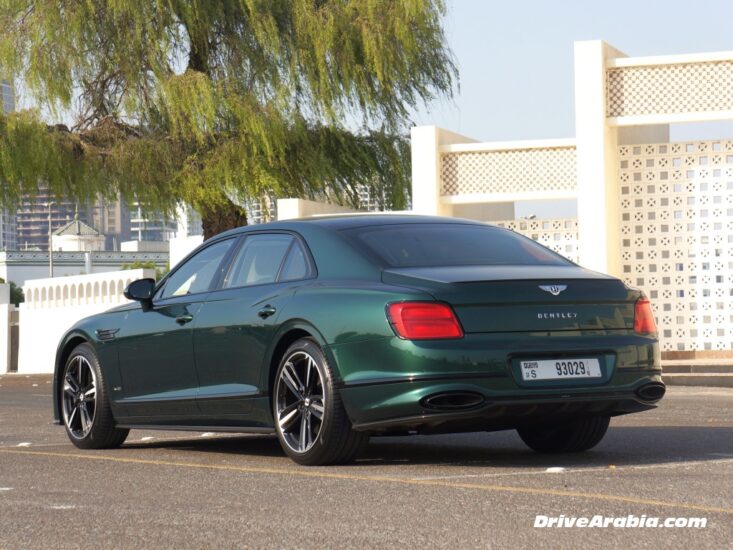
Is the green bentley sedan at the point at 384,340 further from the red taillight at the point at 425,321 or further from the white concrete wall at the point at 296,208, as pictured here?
the white concrete wall at the point at 296,208

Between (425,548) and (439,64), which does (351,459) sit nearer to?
(425,548)

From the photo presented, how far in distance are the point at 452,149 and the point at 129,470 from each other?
1581cm

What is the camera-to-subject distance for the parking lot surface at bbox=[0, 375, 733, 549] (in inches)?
217

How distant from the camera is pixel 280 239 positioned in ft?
29.8

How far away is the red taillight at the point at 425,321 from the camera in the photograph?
7664 mm

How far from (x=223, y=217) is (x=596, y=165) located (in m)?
9.14

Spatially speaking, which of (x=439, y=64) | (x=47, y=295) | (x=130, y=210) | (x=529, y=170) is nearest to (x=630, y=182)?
(x=529, y=170)

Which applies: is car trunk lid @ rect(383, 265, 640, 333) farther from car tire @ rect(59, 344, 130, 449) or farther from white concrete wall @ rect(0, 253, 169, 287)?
white concrete wall @ rect(0, 253, 169, 287)

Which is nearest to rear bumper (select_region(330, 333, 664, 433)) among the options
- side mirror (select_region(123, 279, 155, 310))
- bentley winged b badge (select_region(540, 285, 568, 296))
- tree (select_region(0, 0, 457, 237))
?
bentley winged b badge (select_region(540, 285, 568, 296))

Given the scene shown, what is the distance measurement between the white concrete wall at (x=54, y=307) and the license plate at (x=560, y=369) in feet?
79.5

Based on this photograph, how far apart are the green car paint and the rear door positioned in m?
0.01

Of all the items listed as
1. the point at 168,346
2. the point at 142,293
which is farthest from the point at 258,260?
the point at 142,293

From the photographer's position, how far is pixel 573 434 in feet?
29.0

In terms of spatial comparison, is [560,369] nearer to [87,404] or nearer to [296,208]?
[87,404]
